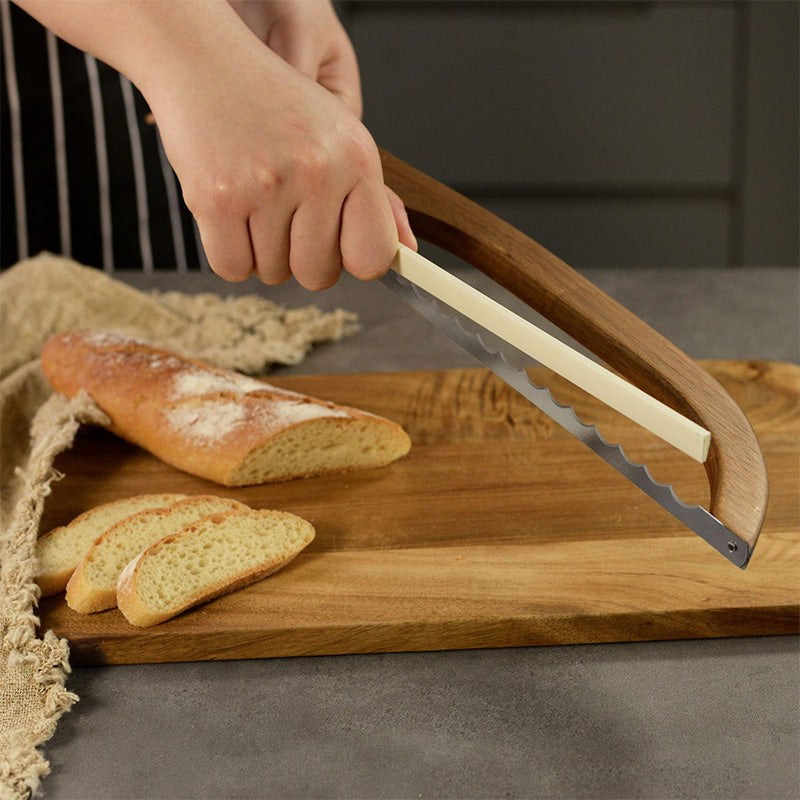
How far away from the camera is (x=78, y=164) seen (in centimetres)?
211

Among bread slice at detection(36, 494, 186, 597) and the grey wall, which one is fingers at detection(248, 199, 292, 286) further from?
the grey wall

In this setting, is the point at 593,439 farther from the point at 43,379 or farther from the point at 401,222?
the point at 43,379

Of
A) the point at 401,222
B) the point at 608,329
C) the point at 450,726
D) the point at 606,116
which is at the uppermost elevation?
the point at 401,222

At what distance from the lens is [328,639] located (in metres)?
0.78

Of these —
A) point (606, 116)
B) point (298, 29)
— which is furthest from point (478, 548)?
point (606, 116)

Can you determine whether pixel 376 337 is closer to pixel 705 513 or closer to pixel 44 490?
pixel 44 490

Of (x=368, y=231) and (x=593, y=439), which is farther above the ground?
(x=368, y=231)

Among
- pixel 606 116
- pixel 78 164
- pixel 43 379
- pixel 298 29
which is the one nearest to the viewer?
pixel 298 29

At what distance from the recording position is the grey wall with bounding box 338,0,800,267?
9.02 feet

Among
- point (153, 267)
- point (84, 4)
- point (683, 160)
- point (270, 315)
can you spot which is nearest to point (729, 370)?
point (270, 315)

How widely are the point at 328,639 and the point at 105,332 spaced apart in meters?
0.67

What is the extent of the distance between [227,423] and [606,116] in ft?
7.10

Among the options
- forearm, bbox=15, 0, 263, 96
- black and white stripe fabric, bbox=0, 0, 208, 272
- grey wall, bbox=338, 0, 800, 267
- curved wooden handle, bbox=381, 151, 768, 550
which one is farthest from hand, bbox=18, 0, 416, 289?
grey wall, bbox=338, 0, 800, 267

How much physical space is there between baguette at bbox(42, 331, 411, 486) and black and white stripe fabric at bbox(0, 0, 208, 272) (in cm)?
105
